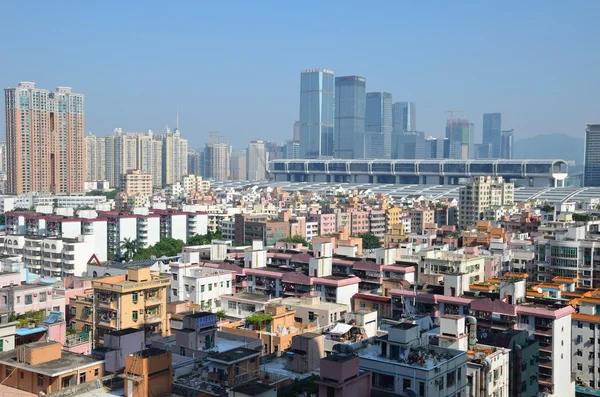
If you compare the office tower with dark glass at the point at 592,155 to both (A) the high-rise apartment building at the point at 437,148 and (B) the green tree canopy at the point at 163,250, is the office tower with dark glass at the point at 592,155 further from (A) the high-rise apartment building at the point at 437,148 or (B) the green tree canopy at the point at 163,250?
(B) the green tree canopy at the point at 163,250

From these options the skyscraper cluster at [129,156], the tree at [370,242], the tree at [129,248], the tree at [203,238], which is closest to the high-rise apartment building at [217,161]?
the skyscraper cluster at [129,156]

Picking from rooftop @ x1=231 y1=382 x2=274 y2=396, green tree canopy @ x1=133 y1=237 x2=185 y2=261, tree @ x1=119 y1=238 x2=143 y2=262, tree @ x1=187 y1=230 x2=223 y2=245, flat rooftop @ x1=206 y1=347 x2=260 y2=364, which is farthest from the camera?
tree @ x1=187 y1=230 x2=223 y2=245

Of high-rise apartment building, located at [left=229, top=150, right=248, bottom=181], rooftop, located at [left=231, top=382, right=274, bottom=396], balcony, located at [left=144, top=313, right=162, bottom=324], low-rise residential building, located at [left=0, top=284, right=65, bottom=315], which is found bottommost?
balcony, located at [left=144, top=313, right=162, bottom=324]

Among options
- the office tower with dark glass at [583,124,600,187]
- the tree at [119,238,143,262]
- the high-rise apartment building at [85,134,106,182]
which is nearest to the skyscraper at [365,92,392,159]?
the office tower with dark glass at [583,124,600,187]

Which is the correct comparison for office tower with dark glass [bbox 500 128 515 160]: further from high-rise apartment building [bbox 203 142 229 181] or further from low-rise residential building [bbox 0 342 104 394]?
low-rise residential building [bbox 0 342 104 394]

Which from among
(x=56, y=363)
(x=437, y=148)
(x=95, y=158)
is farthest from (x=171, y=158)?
(x=56, y=363)

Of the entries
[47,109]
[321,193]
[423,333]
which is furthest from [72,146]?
[423,333]

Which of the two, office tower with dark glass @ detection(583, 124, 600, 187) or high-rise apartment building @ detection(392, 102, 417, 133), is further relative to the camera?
high-rise apartment building @ detection(392, 102, 417, 133)

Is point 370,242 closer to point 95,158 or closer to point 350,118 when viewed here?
point 95,158

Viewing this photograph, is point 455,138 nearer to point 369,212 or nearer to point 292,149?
point 292,149
